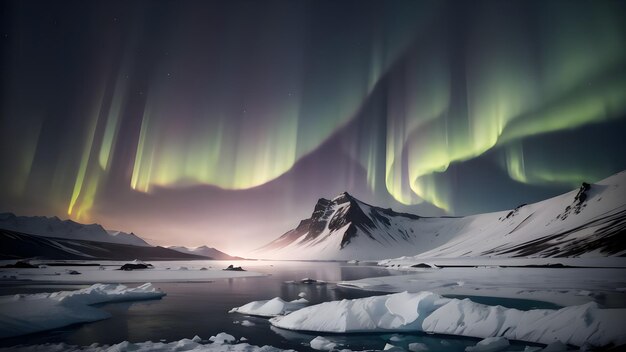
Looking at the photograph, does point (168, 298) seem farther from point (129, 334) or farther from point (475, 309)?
point (475, 309)

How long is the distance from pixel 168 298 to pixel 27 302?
52.3ft

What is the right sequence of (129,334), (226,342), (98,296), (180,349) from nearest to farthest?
(180,349)
(226,342)
(129,334)
(98,296)

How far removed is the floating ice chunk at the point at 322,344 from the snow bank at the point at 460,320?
9.95ft

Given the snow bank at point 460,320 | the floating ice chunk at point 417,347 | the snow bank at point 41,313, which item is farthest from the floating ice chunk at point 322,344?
the snow bank at point 41,313

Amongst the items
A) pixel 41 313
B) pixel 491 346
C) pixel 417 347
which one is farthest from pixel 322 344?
pixel 41 313

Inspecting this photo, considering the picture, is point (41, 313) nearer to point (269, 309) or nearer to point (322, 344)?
point (269, 309)

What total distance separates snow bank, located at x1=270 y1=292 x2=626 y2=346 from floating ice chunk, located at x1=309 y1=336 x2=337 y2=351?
9.95ft

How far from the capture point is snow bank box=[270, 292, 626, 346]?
19.6m

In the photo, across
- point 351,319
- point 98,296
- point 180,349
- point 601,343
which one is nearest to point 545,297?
point 601,343

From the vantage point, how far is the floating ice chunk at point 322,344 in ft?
68.7

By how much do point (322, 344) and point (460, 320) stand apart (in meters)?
9.75

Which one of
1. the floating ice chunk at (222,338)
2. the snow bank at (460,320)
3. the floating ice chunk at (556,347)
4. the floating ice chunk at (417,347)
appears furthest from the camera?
the floating ice chunk at (222,338)

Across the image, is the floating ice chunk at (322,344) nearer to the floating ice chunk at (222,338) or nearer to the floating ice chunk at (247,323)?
the floating ice chunk at (222,338)

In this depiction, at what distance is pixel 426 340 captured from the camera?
2311cm
